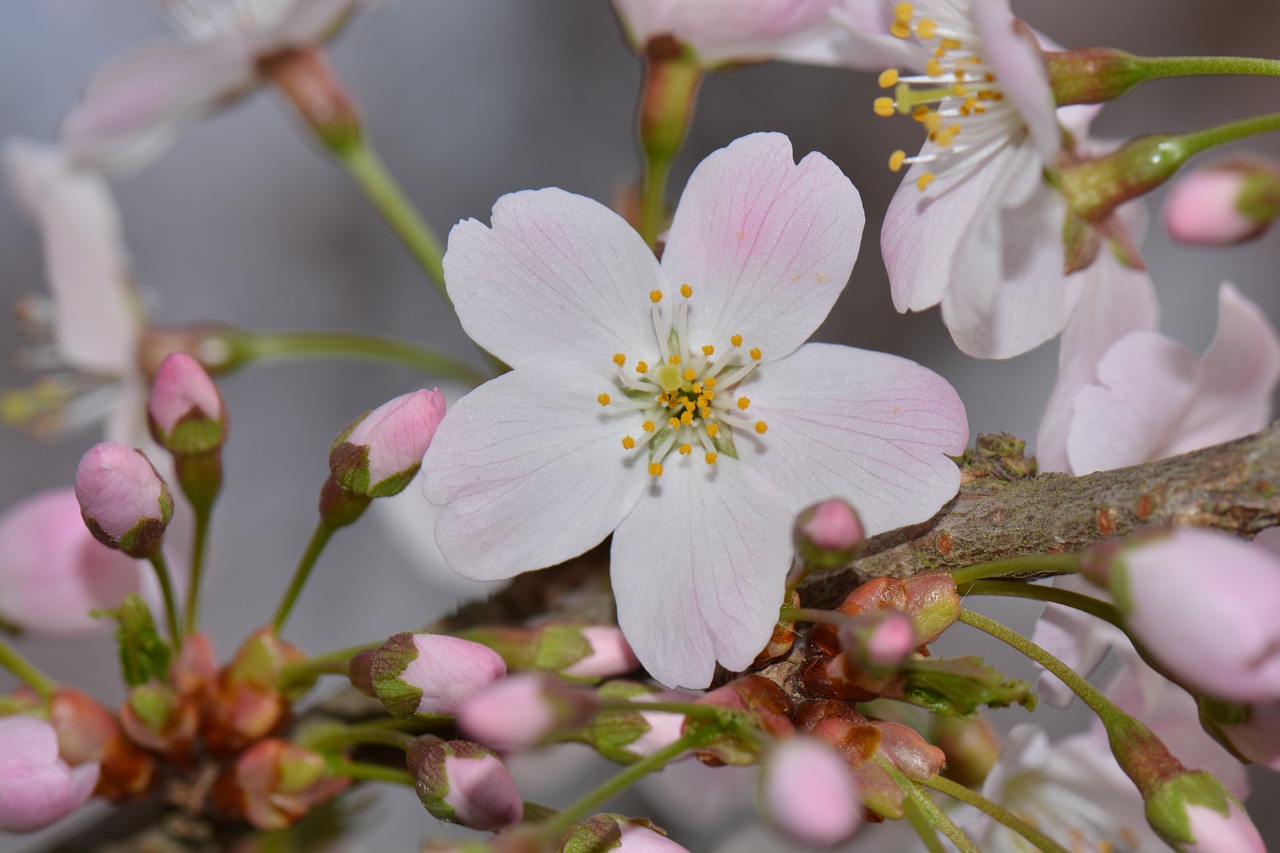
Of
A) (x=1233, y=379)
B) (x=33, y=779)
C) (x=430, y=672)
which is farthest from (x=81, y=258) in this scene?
(x=1233, y=379)

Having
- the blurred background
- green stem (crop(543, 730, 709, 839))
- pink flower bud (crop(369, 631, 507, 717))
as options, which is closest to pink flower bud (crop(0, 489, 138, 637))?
pink flower bud (crop(369, 631, 507, 717))

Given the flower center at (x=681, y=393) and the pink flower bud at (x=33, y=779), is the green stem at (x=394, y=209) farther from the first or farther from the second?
the pink flower bud at (x=33, y=779)

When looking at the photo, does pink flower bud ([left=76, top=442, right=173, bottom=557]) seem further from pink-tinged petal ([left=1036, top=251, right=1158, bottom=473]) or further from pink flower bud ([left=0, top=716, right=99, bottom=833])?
pink-tinged petal ([left=1036, top=251, right=1158, bottom=473])

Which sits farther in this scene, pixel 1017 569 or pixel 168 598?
pixel 168 598

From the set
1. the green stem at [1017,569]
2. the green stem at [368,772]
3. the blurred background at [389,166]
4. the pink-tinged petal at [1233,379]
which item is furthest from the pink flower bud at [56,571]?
the blurred background at [389,166]

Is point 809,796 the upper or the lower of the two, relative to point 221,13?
lower

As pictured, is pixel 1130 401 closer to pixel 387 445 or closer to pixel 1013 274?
pixel 1013 274
